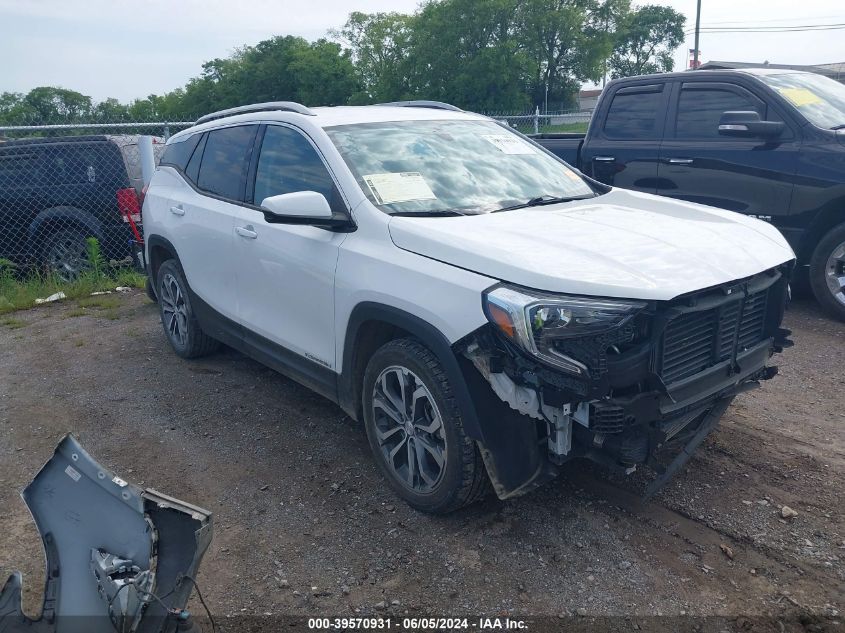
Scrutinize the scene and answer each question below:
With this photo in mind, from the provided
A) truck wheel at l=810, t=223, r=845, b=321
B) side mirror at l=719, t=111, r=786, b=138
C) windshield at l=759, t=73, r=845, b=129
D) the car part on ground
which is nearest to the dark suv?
side mirror at l=719, t=111, r=786, b=138

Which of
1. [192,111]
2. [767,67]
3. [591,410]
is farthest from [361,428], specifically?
[192,111]

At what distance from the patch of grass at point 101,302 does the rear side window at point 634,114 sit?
5.55 meters

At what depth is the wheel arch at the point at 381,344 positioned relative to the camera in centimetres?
307

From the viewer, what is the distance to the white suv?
113 inches

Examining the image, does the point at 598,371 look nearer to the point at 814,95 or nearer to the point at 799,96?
the point at 799,96

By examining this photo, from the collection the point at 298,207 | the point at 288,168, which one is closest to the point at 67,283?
the point at 288,168

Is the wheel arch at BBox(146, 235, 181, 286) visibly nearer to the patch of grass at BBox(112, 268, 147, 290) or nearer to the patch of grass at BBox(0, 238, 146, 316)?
the patch of grass at BBox(0, 238, 146, 316)

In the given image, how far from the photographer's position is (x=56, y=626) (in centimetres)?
242

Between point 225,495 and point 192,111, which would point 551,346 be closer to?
point 225,495

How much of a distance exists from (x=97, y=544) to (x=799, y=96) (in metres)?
6.49

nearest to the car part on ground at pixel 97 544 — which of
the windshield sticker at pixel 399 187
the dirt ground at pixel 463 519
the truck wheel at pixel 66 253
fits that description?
the dirt ground at pixel 463 519

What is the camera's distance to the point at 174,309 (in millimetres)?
5832

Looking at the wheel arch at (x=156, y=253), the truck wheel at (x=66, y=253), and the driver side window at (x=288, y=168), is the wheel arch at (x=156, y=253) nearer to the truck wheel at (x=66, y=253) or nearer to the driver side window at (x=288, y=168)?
the driver side window at (x=288, y=168)

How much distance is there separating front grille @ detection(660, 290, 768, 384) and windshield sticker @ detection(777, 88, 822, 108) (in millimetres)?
3695
